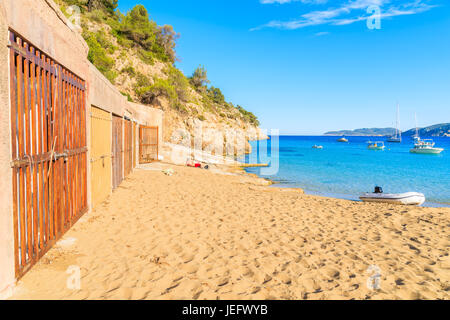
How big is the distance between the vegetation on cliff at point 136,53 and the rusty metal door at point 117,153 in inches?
671

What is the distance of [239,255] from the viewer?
14.7 ft

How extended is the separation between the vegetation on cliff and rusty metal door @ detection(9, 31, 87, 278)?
22.0m

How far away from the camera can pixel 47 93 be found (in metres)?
3.71

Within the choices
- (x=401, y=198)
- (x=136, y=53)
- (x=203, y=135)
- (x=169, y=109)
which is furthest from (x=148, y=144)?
(x=136, y=53)

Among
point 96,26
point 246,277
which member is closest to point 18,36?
point 246,277

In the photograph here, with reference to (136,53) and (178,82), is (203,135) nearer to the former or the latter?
(178,82)

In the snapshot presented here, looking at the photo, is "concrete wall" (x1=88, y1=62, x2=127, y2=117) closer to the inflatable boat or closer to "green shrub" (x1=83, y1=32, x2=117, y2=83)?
the inflatable boat

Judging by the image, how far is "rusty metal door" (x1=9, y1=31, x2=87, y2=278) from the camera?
2893 mm

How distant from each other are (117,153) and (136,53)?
28094 mm

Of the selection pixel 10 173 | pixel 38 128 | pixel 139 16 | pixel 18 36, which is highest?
pixel 139 16

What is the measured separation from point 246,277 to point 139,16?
4030cm

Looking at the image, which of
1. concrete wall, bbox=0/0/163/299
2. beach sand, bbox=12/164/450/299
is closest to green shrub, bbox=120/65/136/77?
beach sand, bbox=12/164/450/299

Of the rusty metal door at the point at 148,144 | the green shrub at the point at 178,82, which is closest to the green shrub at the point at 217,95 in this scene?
the green shrub at the point at 178,82
